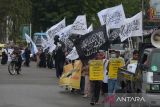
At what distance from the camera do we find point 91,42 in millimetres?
19172

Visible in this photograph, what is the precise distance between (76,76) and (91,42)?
7.72 feet

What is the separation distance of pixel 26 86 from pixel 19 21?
5424 centimetres

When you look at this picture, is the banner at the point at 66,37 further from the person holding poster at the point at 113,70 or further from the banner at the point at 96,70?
the person holding poster at the point at 113,70

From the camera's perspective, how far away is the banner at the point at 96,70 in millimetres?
17891

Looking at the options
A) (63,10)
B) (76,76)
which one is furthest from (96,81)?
(63,10)

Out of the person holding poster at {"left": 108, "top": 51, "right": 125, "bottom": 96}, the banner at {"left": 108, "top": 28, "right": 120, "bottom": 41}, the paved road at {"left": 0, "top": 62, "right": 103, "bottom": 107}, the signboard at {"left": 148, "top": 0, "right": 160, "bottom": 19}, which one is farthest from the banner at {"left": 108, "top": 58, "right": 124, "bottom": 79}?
the signboard at {"left": 148, "top": 0, "right": 160, "bottom": 19}

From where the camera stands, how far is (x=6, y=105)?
17344 mm

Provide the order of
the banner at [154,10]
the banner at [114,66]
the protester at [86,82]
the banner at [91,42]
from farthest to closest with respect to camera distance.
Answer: the banner at [154,10] < the protester at [86,82] < the banner at [91,42] < the banner at [114,66]

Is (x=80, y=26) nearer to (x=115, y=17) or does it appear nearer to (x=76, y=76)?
(x=76, y=76)

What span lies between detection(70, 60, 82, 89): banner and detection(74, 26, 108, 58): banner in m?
1.57

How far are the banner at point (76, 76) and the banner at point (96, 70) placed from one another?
258 centimetres

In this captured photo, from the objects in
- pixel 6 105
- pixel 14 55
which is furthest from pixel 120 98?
pixel 14 55

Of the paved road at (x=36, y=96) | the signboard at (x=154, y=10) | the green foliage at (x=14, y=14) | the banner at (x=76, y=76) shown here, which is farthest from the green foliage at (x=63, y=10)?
the banner at (x=76, y=76)

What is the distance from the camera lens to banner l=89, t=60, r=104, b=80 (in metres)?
17.9
